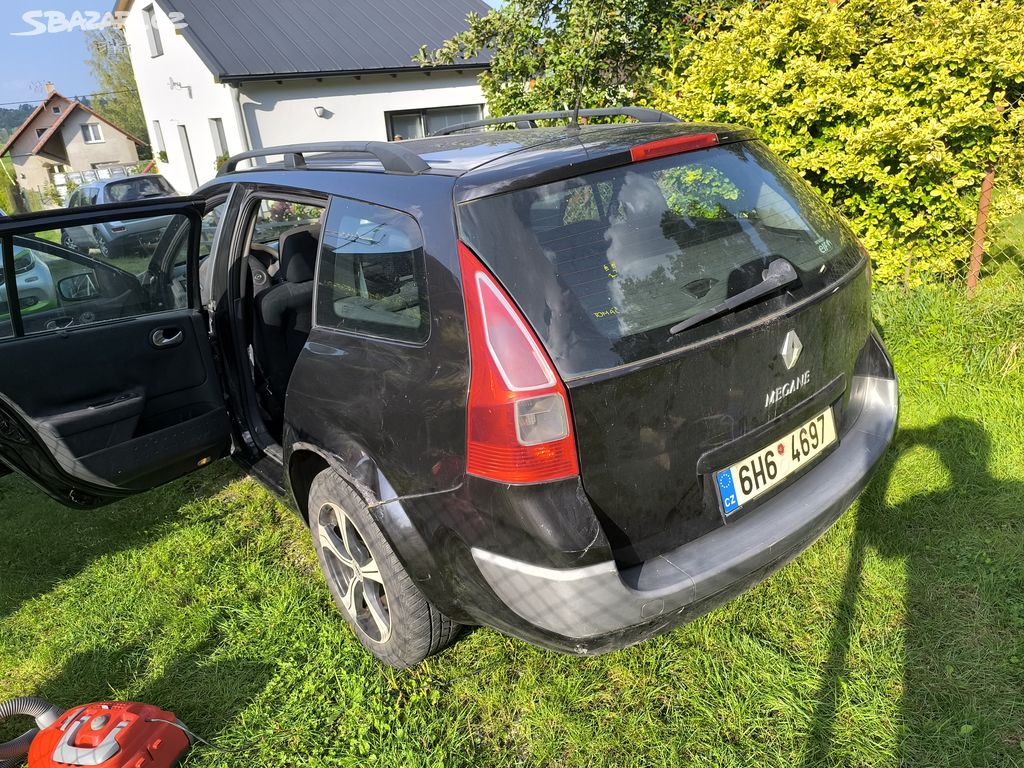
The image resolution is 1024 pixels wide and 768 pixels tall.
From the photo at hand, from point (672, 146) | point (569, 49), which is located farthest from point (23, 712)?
point (569, 49)

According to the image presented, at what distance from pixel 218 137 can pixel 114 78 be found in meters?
42.1

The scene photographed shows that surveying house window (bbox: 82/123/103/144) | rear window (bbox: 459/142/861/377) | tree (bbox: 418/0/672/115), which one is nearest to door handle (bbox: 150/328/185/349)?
rear window (bbox: 459/142/861/377)

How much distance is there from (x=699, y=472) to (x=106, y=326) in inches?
102

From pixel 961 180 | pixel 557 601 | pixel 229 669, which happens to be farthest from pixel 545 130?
pixel 961 180

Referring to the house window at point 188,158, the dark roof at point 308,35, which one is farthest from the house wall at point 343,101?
the house window at point 188,158

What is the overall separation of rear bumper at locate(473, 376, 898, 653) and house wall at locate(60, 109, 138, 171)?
173 feet

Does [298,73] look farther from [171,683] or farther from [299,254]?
[171,683]

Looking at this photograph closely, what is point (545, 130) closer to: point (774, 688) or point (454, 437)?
point (454, 437)

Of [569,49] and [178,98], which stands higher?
[178,98]

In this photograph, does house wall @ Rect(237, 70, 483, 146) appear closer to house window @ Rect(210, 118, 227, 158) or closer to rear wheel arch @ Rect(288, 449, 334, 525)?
house window @ Rect(210, 118, 227, 158)

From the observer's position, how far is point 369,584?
2496 millimetres

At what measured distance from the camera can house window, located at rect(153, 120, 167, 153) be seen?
894 inches

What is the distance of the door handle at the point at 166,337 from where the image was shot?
3121 millimetres

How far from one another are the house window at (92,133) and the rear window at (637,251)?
54417 millimetres
